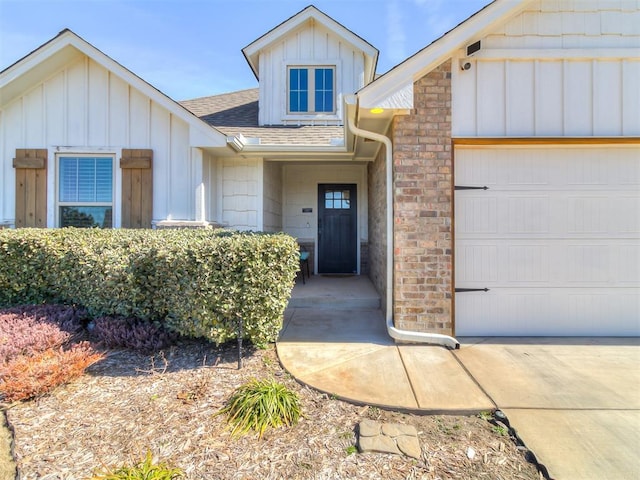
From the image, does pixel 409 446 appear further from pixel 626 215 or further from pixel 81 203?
pixel 81 203

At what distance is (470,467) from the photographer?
6.55 feet

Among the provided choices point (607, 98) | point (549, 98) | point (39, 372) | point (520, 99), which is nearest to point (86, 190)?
point (39, 372)

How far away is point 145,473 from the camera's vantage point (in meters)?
1.87

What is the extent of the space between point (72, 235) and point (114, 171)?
181 centimetres

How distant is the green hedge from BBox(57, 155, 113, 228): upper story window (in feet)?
4.10

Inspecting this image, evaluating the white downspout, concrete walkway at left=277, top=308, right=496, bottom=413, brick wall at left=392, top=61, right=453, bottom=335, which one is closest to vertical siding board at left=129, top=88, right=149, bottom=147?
the white downspout

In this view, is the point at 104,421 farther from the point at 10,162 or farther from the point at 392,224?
the point at 10,162

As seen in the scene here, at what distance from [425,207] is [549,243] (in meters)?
1.72

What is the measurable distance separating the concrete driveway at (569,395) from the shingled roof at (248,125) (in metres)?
4.34

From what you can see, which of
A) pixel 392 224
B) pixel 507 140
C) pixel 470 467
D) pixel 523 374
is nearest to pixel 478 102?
pixel 507 140

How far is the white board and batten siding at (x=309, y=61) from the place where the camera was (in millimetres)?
7379

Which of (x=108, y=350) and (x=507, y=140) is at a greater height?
(x=507, y=140)

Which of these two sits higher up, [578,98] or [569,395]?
[578,98]

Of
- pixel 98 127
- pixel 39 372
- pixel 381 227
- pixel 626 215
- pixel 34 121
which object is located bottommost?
pixel 39 372
